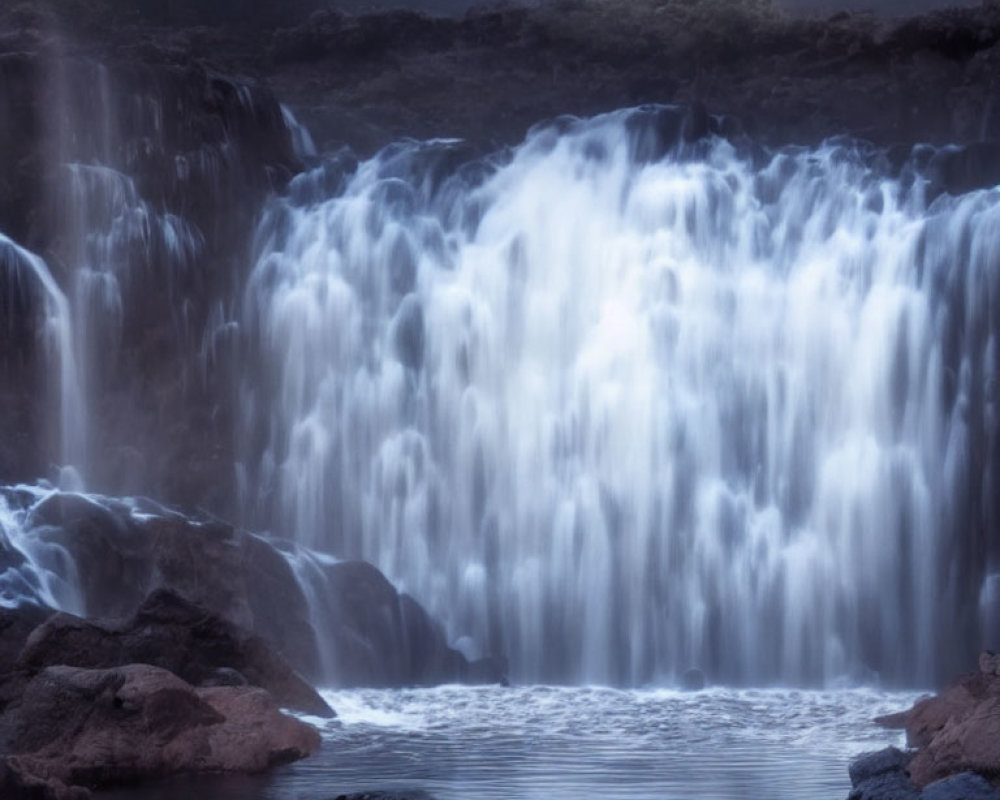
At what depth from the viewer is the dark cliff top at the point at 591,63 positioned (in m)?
34.4

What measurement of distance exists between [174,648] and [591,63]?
21845 mm

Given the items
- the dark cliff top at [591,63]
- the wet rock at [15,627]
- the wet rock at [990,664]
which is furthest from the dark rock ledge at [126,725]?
the dark cliff top at [591,63]

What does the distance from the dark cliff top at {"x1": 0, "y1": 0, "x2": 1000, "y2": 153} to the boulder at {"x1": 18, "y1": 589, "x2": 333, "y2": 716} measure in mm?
16405

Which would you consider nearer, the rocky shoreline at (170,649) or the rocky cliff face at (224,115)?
the rocky shoreline at (170,649)

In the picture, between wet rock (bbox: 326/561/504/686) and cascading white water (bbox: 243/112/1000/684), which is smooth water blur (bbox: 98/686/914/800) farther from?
cascading white water (bbox: 243/112/1000/684)

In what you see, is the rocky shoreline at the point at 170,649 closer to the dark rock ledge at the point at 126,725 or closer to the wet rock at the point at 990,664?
the dark rock ledge at the point at 126,725

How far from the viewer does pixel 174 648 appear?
18.5 m

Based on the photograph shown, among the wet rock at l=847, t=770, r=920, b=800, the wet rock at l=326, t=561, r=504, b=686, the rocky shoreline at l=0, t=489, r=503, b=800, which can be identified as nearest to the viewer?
the wet rock at l=847, t=770, r=920, b=800

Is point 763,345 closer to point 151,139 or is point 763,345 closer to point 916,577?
point 916,577

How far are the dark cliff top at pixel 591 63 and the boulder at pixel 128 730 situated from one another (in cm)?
1933

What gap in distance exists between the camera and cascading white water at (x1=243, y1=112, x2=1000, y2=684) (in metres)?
24.9

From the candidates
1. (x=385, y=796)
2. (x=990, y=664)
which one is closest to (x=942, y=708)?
(x=990, y=664)

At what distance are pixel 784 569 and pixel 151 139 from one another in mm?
12363

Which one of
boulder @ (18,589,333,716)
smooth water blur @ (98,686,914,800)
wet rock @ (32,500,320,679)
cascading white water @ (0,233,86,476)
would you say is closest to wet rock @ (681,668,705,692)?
smooth water blur @ (98,686,914,800)
